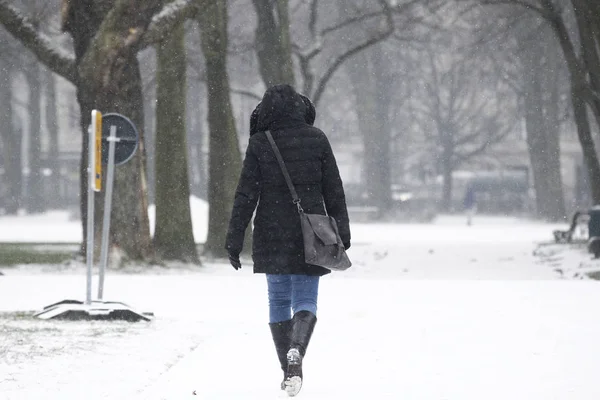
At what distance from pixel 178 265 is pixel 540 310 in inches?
347

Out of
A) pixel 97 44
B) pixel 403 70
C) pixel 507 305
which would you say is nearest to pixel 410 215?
pixel 403 70

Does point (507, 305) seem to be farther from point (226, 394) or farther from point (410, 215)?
point (410, 215)

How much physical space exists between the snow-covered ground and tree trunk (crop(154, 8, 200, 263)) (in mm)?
2143

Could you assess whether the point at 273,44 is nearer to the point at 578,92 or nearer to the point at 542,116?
the point at 578,92

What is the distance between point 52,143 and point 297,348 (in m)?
50.6

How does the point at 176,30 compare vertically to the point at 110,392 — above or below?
above

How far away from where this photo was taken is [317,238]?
7285 millimetres

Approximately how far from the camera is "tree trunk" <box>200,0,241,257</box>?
22484 mm

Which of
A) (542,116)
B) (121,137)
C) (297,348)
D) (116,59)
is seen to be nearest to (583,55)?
(116,59)

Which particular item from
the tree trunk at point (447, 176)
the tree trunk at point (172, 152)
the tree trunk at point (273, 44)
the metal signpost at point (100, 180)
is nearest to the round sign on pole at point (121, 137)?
the metal signpost at point (100, 180)

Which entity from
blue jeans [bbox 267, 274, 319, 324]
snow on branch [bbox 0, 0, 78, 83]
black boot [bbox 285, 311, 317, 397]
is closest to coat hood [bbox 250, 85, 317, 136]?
blue jeans [bbox 267, 274, 319, 324]

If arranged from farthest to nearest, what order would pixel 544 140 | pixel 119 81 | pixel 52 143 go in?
1. pixel 52 143
2. pixel 544 140
3. pixel 119 81

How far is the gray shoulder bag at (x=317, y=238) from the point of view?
23.8 feet

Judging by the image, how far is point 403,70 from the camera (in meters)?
52.6
